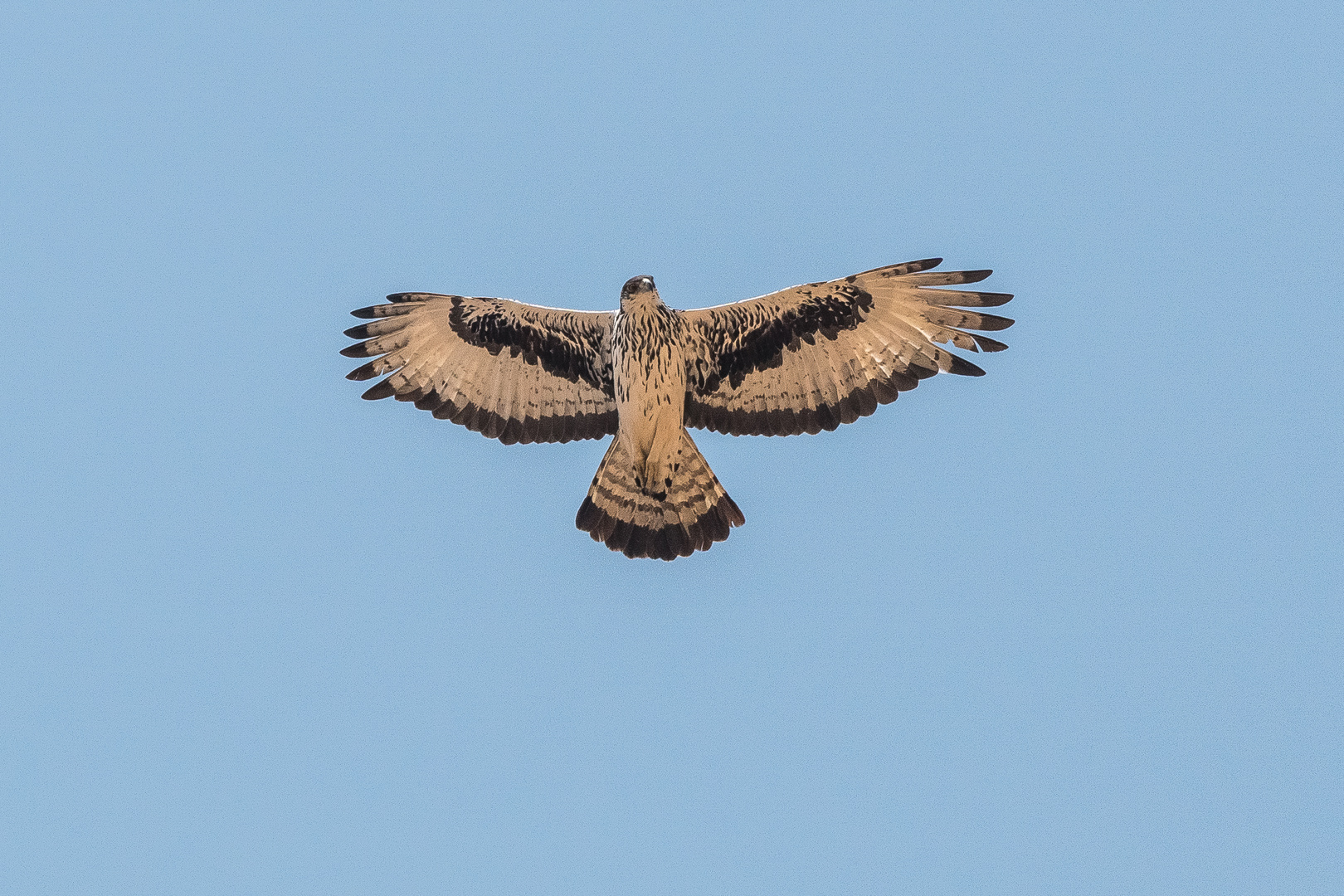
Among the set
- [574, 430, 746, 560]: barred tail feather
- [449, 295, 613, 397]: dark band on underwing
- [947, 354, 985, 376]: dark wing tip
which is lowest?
[574, 430, 746, 560]: barred tail feather

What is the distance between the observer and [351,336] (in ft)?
40.6

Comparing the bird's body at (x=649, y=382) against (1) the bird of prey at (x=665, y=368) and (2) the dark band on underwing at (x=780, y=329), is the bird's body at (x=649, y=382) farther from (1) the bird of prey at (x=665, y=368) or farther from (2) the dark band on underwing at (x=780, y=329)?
(2) the dark band on underwing at (x=780, y=329)

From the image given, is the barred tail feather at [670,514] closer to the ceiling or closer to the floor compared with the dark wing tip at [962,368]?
closer to the floor

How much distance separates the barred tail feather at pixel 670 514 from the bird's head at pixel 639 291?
1162 millimetres

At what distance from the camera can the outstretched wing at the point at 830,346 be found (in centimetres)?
1177

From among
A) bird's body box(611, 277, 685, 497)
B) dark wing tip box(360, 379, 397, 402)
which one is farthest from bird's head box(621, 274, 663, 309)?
dark wing tip box(360, 379, 397, 402)

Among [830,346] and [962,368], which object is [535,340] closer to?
[830,346]

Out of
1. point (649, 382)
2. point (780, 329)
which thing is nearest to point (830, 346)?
point (780, 329)

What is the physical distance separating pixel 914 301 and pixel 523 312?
294 cm

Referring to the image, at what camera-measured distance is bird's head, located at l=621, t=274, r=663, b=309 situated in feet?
37.6

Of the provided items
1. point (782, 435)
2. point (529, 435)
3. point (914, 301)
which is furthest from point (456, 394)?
point (914, 301)

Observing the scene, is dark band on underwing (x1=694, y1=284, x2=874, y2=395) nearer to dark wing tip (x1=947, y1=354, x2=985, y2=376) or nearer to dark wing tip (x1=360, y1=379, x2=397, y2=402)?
dark wing tip (x1=947, y1=354, x2=985, y2=376)

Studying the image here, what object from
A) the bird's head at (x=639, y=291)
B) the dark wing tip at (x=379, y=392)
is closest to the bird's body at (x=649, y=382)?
the bird's head at (x=639, y=291)

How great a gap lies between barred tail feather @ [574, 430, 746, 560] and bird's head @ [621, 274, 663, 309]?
1.16 meters
